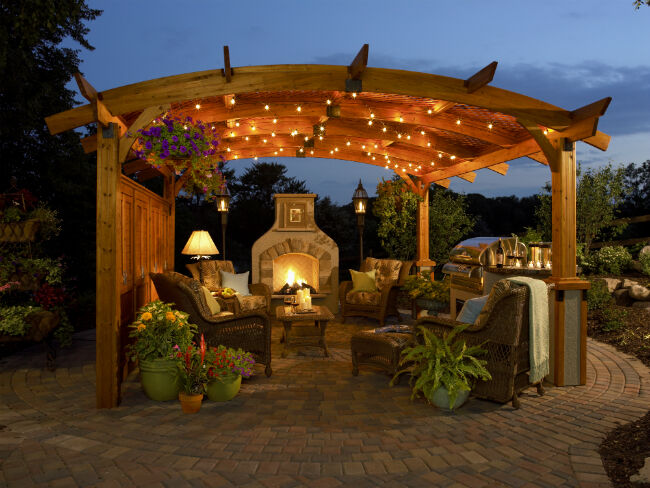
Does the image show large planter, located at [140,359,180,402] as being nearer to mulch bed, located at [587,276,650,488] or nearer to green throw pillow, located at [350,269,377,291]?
mulch bed, located at [587,276,650,488]

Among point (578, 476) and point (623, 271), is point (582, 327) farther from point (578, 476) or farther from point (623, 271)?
point (623, 271)

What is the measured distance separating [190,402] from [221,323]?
3.56 ft

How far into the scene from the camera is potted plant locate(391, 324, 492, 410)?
12.9ft

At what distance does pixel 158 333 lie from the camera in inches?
171

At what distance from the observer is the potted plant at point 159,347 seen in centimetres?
420

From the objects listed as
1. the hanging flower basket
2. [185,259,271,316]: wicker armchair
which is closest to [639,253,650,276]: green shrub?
[185,259,271,316]: wicker armchair

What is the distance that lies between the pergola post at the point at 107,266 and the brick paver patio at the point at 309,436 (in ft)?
0.85

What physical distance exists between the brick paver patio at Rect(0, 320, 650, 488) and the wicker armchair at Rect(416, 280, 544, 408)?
0.53 ft

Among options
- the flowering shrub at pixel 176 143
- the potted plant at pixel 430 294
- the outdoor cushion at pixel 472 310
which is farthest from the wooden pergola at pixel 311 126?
the potted plant at pixel 430 294

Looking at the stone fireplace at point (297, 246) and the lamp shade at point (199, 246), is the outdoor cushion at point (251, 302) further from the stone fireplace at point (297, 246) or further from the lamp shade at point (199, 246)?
the stone fireplace at point (297, 246)

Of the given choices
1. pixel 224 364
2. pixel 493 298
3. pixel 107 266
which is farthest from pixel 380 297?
pixel 107 266

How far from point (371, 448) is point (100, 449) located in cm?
186

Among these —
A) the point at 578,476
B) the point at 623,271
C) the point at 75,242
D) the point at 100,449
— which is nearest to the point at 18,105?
the point at 75,242

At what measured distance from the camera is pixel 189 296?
4.78 meters
